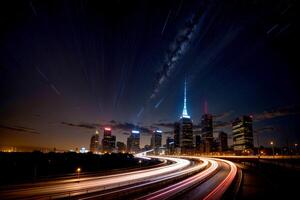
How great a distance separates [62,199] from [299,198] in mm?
29132

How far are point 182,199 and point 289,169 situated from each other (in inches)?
1264

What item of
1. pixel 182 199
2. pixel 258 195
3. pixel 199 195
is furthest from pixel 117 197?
pixel 258 195

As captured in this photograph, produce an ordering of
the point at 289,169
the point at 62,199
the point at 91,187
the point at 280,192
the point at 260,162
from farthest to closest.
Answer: the point at 260,162, the point at 289,169, the point at 91,187, the point at 280,192, the point at 62,199

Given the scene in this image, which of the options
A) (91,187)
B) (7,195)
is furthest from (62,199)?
(7,195)

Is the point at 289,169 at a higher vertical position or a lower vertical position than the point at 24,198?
higher

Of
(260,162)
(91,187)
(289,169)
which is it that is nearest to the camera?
(91,187)

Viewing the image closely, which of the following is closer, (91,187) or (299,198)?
(299,198)

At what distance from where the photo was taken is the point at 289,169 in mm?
45344

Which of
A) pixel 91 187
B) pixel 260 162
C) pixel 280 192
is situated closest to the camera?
pixel 280 192

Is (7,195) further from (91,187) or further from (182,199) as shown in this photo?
(182,199)

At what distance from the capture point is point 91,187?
109 ft

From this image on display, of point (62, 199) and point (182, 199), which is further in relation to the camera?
point (182, 199)

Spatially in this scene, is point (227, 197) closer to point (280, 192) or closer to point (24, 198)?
point (280, 192)

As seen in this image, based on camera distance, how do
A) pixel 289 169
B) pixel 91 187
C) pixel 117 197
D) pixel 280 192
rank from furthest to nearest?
pixel 289 169, pixel 91 187, pixel 280 192, pixel 117 197
